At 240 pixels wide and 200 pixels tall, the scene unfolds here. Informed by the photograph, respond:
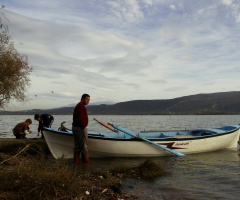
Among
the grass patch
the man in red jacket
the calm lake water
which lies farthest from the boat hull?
the grass patch

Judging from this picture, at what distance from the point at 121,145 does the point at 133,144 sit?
2.03 feet

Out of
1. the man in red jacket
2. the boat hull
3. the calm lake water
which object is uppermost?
the man in red jacket

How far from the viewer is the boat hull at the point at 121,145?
33.3ft

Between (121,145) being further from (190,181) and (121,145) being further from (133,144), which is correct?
(190,181)

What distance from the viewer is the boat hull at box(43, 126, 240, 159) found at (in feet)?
33.3

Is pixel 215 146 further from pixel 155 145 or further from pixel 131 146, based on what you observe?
pixel 131 146

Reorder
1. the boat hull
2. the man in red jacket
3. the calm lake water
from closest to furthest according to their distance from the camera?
1. the calm lake water
2. the man in red jacket
3. the boat hull

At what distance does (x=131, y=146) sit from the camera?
11.0m

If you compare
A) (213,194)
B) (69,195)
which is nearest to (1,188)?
(69,195)

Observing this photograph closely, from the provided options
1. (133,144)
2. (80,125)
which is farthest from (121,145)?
(80,125)

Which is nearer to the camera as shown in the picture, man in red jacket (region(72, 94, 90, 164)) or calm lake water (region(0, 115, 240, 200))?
calm lake water (region(0, 115, 240, 200))

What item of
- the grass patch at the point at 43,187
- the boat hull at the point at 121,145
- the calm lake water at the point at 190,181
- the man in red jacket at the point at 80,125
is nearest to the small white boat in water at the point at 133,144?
the boat hull at the point at 121,145

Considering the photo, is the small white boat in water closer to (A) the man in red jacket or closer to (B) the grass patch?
(A) the man in red jacket

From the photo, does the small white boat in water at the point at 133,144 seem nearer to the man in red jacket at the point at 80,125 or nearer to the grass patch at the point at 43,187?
the man in red jacket at the point at 80,125
